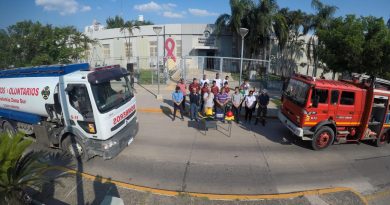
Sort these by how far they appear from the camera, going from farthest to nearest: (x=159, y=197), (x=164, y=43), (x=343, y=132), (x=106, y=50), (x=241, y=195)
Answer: (x=106, y=50) < (x=164, y=43) < (x=343, y=132) < (x=241, y=195) < (x=159, y=197)

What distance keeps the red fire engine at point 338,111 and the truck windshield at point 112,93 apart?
5.87 meters

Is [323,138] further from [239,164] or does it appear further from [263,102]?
[239,164]

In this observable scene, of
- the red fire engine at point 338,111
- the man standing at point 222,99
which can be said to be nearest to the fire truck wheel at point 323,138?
the red fire engine at point 338,111

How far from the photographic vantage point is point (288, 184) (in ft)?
22.6

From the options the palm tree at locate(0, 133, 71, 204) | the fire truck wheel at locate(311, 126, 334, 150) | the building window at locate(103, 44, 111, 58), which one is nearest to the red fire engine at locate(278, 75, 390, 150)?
the fire truck wheel at locate(311, 126, 334, 150)

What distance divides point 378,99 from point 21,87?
12.2m

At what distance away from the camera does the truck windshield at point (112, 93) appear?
23.5ft

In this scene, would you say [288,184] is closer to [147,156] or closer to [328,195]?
[328,195]

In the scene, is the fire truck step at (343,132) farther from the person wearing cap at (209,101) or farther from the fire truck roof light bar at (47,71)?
the fire truck roof light bar at (47,71)

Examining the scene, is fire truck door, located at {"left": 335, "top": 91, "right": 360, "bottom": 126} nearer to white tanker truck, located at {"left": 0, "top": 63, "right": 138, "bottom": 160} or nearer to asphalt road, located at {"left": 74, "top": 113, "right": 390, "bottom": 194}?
asphalt road, located at {"left": 74, "top": 113, "right": 390, "bottom": 194}

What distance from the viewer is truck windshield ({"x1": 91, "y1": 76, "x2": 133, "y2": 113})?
715 cm

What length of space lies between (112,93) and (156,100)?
8022 millimetres

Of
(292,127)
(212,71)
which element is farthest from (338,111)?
(212,71)

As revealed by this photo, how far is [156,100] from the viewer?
1580 cm
